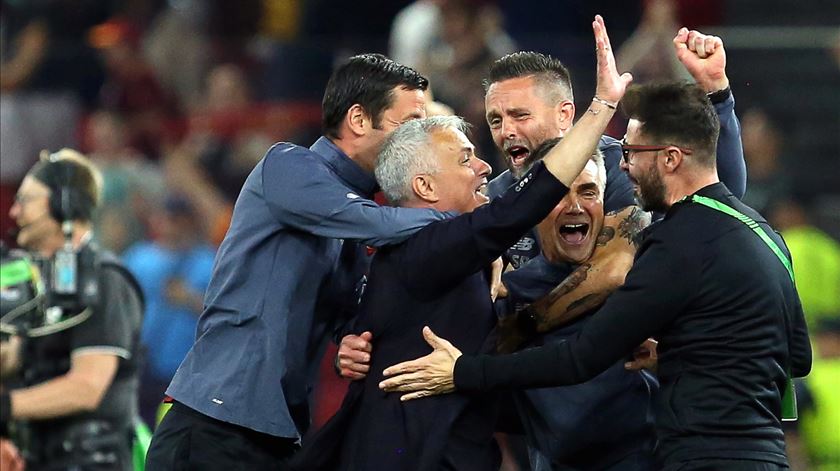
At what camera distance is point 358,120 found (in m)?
5.02

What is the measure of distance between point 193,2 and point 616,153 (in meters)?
8.40

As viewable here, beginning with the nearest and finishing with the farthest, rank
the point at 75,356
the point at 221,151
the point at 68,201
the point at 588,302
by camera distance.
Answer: the point at 588,302, the point at 75,356, the point at 68,201, the point at 221,151

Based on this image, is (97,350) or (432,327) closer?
(432,327)

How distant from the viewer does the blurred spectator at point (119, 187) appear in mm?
11781

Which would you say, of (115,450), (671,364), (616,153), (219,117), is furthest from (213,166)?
(671,364)

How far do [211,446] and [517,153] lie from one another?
1.48 metres

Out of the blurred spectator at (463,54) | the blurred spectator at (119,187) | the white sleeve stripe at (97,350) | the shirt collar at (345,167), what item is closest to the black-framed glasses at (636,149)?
the shirt collar at (345,167)

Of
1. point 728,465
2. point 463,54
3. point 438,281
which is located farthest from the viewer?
point 463,54

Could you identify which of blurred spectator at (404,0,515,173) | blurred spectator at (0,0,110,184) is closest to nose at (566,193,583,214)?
blurred spectator at (404,0,515,173)

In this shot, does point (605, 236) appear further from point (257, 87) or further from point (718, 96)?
point (257, 87)

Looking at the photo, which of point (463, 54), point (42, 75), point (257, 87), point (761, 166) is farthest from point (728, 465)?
point (42, 75)

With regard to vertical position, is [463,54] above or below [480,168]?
below

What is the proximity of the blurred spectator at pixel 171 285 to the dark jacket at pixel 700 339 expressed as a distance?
6452 millimetres

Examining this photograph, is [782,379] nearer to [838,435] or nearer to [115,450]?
[115,450]
